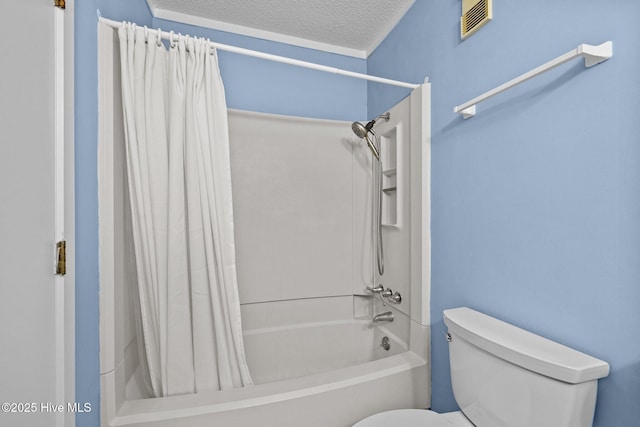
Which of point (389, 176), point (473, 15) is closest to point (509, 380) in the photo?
point (389, 176)

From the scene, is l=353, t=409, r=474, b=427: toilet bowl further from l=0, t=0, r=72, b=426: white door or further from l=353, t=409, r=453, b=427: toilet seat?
l=0, t=0, r=72, b=426: white door

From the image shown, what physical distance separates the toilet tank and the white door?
1.19 m

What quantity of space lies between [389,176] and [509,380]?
1203 millimetres

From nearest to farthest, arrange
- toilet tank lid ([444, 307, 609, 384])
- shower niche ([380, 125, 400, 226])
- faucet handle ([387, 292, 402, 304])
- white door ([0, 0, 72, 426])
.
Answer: white door ([0, 0, 72, 426]), toilet tank lid ([444, 307, 609, 384]), faucet handle ([387, 292, 402, 304]), shower niche ([380, 125, 400, 226])

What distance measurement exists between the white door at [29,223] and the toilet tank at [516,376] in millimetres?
1186

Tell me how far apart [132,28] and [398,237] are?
1.51m

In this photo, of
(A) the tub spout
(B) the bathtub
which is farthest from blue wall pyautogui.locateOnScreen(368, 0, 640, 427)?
(A) the tub spout

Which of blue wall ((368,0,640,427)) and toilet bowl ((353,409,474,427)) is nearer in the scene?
blue wall ((368,0,640,427))

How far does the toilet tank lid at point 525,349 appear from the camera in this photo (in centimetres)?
71

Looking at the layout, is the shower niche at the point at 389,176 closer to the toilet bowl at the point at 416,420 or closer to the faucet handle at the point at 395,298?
the faucet handle at the point at 395,298

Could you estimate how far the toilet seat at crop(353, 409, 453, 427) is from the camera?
1.02 m

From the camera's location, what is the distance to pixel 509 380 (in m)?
0.84

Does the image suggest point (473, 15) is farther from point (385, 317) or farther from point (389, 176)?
point (385, 317)

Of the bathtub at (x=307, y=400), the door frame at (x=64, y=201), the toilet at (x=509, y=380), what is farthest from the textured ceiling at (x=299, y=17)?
the bathtub at (x=307, y=400)
